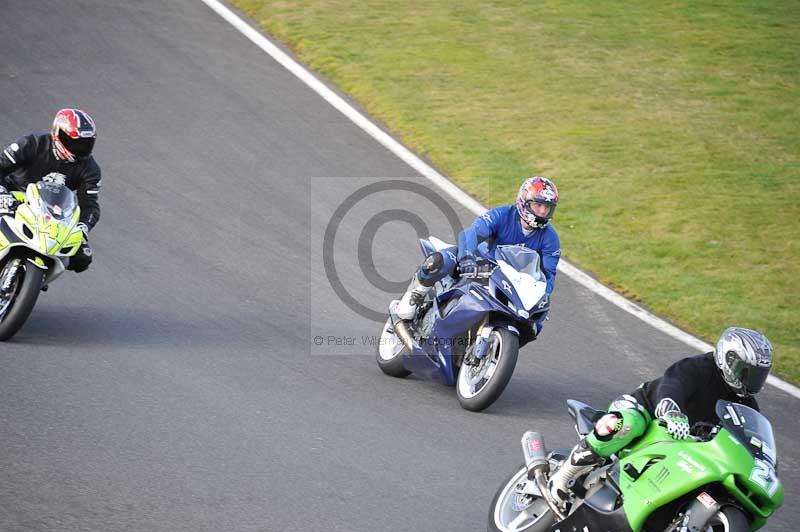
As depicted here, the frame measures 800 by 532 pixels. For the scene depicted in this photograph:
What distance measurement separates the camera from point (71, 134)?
9.44 m

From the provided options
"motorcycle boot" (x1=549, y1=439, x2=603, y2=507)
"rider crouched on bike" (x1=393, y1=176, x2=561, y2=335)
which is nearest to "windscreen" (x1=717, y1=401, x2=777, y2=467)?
"motorcycle boot" (x1=549, y1=439, x2=603, y2=507)

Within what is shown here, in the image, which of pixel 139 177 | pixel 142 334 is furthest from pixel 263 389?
pixel 139 177

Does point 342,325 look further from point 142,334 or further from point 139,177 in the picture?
point 139,177

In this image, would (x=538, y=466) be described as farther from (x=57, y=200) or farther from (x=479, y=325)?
(x=57, y=200)

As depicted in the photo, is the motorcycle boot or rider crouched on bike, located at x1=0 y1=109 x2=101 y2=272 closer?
the motorcycle boot

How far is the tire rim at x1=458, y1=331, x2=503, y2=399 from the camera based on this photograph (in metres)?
8.80

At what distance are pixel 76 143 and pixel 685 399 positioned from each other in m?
5.98

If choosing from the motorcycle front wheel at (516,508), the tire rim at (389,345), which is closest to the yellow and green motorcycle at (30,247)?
the tire rim at (389,345)

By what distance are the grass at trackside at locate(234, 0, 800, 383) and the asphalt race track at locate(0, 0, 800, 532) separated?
3.44 feet

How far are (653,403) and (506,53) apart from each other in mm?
14402

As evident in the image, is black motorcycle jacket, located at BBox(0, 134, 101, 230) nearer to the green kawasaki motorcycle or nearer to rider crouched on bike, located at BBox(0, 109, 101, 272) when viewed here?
rider crouched on bike, located at BBox(0, 109, 101, 272)

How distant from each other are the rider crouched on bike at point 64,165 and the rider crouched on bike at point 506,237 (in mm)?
3096

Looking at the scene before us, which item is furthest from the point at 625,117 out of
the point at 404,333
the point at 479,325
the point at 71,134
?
the point at 71,134

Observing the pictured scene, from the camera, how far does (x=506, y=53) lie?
20.1 m
